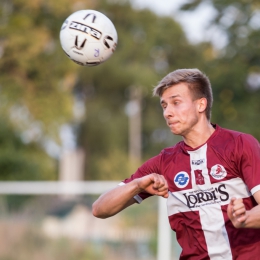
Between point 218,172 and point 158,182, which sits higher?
point 218,172

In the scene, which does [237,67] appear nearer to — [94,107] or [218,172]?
[218,172]

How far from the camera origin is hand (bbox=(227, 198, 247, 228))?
13.5 feet

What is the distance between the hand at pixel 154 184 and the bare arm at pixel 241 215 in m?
0.53

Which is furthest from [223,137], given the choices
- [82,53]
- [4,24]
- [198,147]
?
[4,24]

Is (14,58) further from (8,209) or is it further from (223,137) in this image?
(223,137)

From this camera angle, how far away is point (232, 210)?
13.6 feet

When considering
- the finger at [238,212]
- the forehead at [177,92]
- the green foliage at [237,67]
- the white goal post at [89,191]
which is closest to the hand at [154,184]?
the finger at [238,212]

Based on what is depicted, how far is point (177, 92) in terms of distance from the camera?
16.3ft

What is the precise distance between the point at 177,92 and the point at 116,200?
91cm

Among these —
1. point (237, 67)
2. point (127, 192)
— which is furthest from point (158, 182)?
point (237, 67)

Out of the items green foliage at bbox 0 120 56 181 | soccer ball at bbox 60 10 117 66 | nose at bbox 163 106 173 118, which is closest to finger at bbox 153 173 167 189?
nose at bbox 163 106 173 118

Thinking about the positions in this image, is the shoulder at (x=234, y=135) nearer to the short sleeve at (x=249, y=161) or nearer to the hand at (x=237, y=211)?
the short sleeve at (x=249, y=161)

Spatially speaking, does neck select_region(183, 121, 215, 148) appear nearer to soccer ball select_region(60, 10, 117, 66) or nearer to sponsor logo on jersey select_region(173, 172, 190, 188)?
sponsor logo on jersey select_region(173, 172, 190, 188)

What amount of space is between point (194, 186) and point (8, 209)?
331 inches
